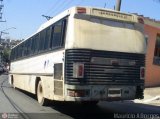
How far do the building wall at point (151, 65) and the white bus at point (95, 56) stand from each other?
18.0 meters

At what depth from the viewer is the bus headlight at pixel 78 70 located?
1173 centimetres

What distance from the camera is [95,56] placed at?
12102 millimetres

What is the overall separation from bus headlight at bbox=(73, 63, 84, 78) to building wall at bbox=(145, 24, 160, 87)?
19795mm

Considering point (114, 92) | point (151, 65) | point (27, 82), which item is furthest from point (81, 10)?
point (151, 65)

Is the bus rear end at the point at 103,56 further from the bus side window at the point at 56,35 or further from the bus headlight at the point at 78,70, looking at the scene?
the bus side window at the point at 56,35

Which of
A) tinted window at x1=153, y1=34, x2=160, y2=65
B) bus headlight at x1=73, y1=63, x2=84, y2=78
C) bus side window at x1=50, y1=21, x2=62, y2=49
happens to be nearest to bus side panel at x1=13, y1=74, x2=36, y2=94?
bus side window at x1=50, y1=21, x2=62, y2=49

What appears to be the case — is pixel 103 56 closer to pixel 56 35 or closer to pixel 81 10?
pixel 81 10

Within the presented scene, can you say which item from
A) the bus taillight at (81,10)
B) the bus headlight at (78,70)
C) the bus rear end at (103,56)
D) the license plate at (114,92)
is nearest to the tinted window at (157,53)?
the bus rear end at (103,56)

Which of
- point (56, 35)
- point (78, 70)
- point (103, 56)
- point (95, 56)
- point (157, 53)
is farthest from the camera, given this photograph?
Answer: point (157, 53)

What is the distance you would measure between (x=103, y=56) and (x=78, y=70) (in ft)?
3.29

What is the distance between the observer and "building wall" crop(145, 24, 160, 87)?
31.1 m

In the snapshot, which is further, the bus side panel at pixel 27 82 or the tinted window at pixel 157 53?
the tinted window at pixel 157 53

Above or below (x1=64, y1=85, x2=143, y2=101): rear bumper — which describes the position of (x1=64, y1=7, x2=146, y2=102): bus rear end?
above

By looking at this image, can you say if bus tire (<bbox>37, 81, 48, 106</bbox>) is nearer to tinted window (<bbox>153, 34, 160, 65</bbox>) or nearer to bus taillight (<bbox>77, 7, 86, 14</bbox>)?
bus taillight (<bbox>77, 7, 86, 14</bbox>)
